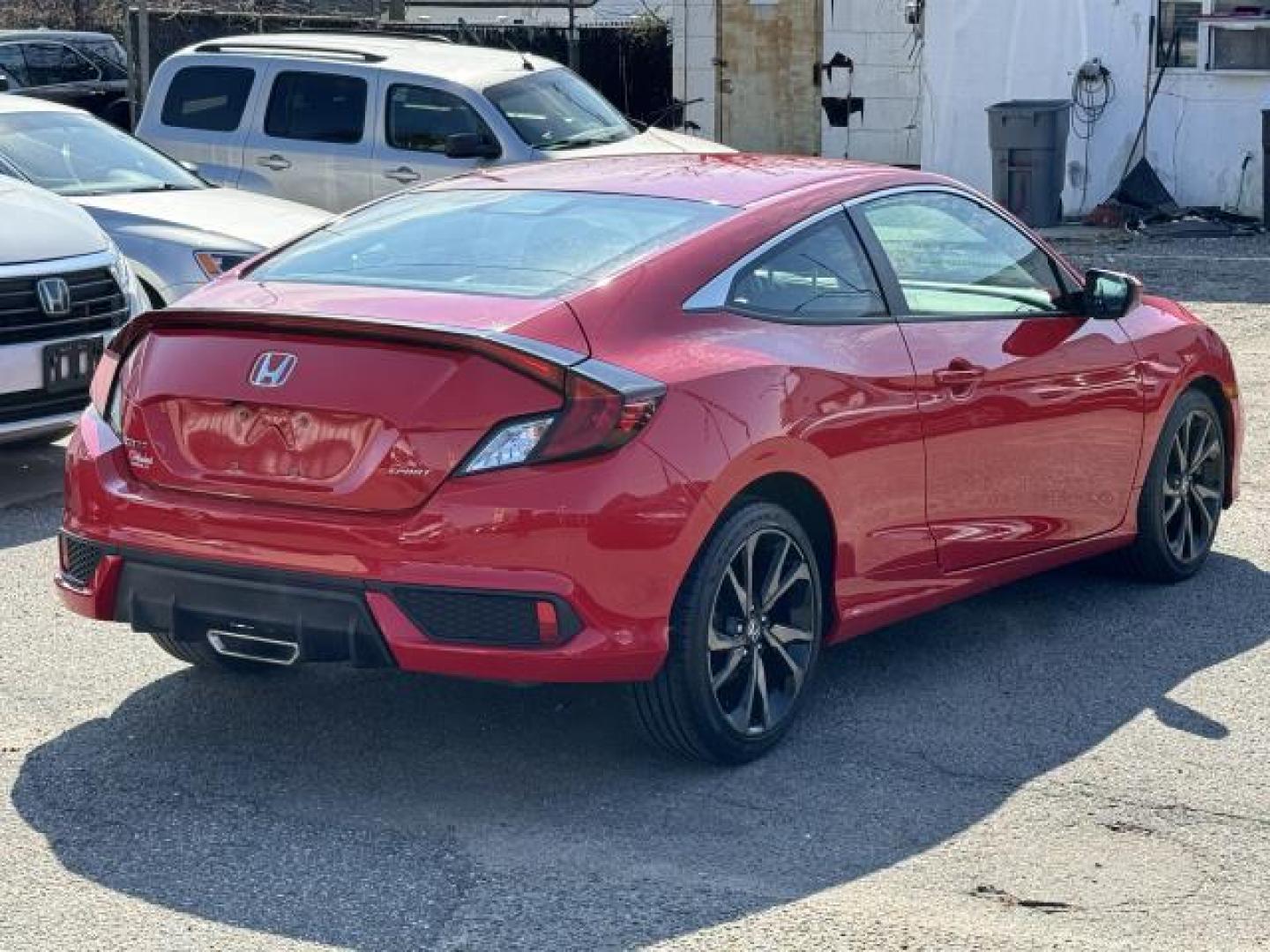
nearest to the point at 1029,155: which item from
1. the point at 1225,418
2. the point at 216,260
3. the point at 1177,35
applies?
the point at 1177,35

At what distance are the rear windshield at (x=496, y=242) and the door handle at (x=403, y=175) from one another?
26.3 feet

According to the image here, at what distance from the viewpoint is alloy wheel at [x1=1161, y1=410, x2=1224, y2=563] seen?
7.74 meters

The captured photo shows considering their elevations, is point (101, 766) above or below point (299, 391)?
below

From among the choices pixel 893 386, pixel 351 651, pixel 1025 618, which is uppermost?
pixel 893 386

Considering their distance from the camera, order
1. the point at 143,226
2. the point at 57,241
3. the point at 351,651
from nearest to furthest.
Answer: the point at 351,651
the point at 57,241
the point at 143,226

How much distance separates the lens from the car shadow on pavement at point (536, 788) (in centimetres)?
486

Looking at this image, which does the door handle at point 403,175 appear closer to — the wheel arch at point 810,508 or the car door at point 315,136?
the car door at point 315,136

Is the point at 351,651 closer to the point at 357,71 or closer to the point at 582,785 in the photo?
the point at 582,785

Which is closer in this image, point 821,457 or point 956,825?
point 956,825

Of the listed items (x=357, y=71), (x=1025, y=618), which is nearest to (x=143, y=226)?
(x=357, y=71)

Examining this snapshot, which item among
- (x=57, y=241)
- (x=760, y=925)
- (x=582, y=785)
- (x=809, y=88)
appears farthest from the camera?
(x=809, y=88)

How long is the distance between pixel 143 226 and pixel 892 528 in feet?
19.7

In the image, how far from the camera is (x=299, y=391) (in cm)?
538

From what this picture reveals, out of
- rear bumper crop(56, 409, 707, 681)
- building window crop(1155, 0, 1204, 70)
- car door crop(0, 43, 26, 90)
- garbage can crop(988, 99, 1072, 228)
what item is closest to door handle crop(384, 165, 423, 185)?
garbage can crop(988, 99, 1072, 228)
